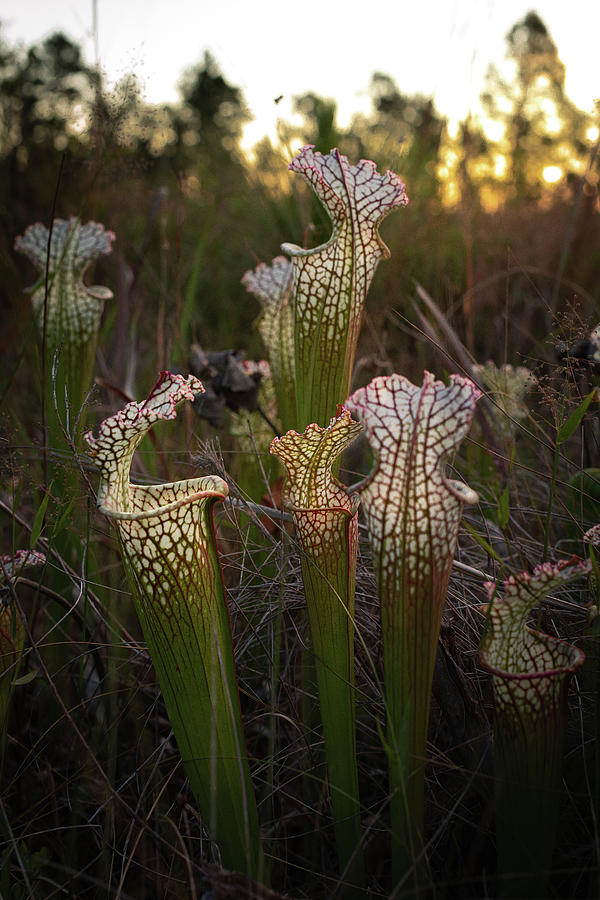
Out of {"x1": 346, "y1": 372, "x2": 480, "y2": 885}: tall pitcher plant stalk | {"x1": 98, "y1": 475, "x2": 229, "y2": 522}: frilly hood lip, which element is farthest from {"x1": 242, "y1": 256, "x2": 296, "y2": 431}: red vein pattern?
{"x1": 346, "y1": 372, "x2": 480, "y2": 885}: tall pitcher plant stalk

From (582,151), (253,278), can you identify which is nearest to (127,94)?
(253,278)

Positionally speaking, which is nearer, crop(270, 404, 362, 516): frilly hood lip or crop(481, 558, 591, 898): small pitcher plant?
crop(481, 558, 591, 898): small pitcher plant

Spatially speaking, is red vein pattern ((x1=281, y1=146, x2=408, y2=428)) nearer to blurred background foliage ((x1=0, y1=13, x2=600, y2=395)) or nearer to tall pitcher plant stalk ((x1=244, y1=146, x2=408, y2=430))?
tall pitcher plant stalk ((x1=244, y1=146, x2=408, y2=430))

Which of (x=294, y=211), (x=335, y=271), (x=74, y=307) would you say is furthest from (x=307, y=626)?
(x=294, y=211)

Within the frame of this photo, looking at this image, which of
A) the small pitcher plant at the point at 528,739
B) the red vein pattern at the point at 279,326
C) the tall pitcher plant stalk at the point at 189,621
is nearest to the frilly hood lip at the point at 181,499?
the tall pitcher plant stalk at the point at 189,621

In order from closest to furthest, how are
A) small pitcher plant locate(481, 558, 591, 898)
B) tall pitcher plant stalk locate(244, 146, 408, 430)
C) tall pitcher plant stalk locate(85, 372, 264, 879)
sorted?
small pitcher plant locate(481, 558, 591, 898) < tall pitcher plant stalk locate(85, 372, 264, 879) < tall pitcher plant stalk locate(244, 146, 408, 430)

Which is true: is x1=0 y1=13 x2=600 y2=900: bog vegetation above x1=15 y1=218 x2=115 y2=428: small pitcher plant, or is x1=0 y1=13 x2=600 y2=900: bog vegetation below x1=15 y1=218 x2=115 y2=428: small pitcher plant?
below

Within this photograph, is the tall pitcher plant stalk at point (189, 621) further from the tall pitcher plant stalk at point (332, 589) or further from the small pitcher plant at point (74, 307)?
the small pitcher plant at point (74, 307)
